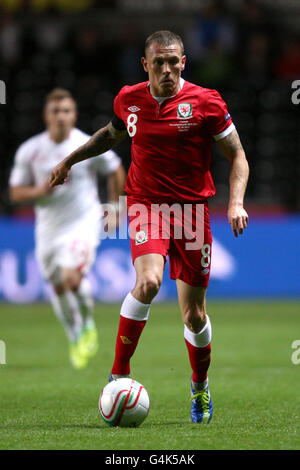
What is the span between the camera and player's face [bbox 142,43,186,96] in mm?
5281

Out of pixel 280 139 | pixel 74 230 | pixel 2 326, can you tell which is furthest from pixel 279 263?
pixel 74 230

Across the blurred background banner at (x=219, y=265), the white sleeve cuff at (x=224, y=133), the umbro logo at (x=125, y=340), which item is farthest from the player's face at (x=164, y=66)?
the blurred background banner at (x=219, y=265)

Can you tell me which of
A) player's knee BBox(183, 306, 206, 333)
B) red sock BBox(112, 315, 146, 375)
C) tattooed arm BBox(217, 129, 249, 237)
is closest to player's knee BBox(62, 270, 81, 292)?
player's knee BBox(183, 306, 206, 333)

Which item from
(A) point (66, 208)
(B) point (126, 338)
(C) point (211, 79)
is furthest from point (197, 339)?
(C) point (211, 79)

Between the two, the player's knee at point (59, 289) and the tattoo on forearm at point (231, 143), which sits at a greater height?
the tattoo on forearm at point (231, 143)

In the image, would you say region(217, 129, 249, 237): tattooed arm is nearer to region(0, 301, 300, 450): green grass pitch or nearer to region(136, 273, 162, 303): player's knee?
region(136, 273, 162, 303): player's knee

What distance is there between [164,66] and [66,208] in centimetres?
389

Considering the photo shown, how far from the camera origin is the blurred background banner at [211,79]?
14.0m

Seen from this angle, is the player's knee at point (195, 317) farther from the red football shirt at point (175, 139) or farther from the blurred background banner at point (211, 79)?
the blurred background banner at point (211, 79)

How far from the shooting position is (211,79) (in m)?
15.8

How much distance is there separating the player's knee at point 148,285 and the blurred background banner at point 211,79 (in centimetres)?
879

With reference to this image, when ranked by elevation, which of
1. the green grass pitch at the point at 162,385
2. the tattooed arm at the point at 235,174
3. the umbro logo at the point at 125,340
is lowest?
the green grass pitch at the point at 162,385

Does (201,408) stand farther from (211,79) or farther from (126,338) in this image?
(211,79)

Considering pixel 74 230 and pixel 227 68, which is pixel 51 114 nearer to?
pixel 74 230
